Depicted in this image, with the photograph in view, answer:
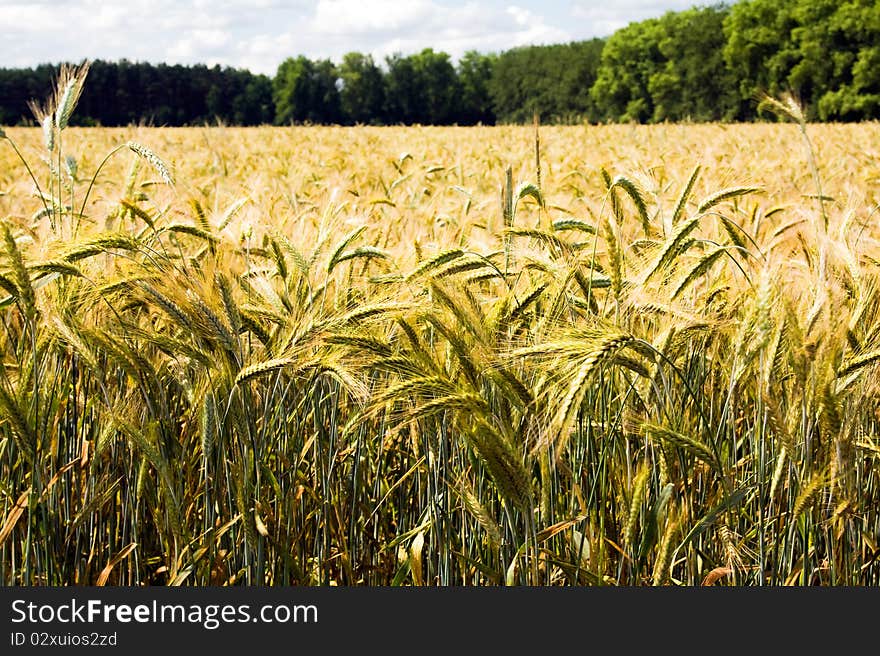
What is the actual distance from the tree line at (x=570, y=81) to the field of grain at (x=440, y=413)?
41934mm

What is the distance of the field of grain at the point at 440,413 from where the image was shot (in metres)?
1.93

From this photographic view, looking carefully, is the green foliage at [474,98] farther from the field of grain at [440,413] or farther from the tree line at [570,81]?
the field of grain at [440,413]

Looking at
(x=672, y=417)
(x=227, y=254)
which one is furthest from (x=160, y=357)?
(x=672, y=417)

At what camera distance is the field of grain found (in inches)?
75.8

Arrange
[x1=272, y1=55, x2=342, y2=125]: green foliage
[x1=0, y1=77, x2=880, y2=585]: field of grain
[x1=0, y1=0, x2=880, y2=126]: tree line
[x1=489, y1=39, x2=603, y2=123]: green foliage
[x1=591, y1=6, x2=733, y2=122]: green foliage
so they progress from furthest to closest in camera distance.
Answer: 1. [x1=272, y1=55, x2=342, y2=125]: green foliage
2. [x1=489, y1=39, x2=603, y2=123]: green foliage
3. [x1=591, y1=6, x2=733, y2=122]: green foliage
4. [x1=0, y1=0, x2=880, y2=126]: tree line
5. [x1=0, y1=77, x2=880, y2=585]: field of grain

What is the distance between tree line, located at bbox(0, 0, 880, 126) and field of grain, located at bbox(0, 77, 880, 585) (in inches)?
1651

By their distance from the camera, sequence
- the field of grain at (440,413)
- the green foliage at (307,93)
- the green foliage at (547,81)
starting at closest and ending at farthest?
the field of grain at (440,413)
the green foliage at (547,81)
the green foliage at (307,93)

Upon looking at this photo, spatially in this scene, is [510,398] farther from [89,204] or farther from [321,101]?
[321,101]

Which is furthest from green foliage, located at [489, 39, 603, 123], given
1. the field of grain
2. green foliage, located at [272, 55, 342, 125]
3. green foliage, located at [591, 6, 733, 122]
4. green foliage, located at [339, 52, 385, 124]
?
the field of grain

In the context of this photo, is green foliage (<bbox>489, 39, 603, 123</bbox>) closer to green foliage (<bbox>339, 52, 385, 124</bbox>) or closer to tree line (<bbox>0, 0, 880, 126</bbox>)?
tree line (<bbox>0, 0, 880, 126</bbox>)

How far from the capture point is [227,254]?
8.61 feet

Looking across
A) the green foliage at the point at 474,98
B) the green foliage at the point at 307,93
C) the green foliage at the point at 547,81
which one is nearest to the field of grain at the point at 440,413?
the green foliage at the point at 547,81

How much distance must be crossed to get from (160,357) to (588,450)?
1.22 meters

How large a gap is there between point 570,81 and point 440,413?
68.5 m
